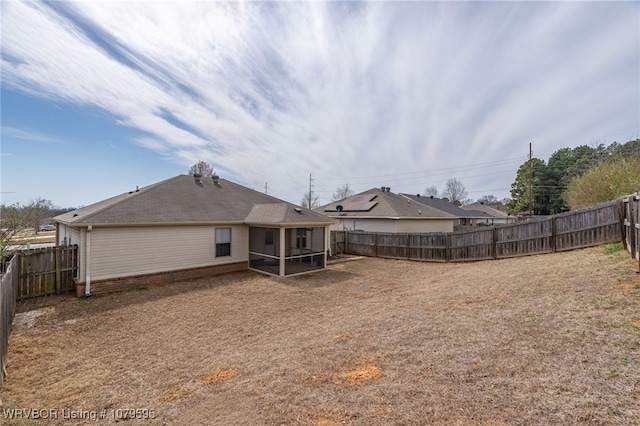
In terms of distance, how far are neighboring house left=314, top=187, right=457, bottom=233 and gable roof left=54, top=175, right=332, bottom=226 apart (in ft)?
26.8

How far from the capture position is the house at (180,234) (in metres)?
10.3

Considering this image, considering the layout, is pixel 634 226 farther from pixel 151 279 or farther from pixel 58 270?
pixel 58 270

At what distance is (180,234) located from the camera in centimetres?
1218

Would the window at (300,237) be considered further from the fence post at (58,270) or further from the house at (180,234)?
the fence post at (58,270)

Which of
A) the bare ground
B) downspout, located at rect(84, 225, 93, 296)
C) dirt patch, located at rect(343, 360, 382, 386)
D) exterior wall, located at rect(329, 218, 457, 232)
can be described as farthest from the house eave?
exterior wall, located at rect(329, 218, 457, 232)

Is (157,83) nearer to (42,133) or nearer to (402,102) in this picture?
(42,133)

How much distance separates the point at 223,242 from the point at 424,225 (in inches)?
691

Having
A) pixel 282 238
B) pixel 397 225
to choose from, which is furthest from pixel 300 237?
pixel 397 225

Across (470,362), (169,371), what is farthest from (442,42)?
(169,371)

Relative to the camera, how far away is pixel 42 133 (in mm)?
13164

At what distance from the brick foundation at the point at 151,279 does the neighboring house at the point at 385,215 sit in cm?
1042

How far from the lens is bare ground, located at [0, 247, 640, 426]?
3.33 m

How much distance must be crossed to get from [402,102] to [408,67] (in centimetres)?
324

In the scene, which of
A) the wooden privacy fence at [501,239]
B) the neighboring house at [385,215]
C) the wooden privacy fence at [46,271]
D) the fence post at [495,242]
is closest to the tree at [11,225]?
the wooden privacy fence at [46,271]
